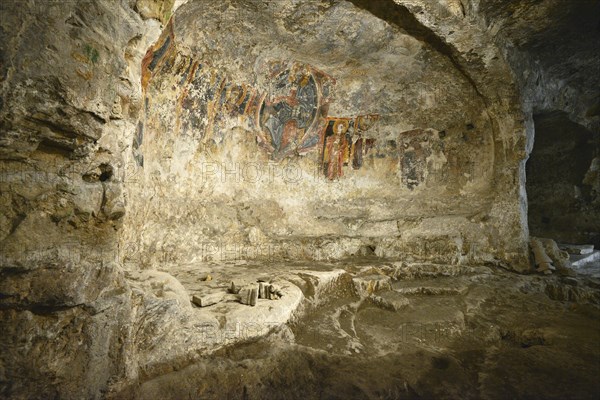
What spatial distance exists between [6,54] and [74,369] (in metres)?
1.69

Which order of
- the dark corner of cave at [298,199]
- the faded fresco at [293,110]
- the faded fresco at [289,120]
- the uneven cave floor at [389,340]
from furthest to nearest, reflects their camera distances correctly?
the faded fresco at [293,110], the faded fresco at [289,120], the uneven cave floor at [389,340], the dark corner of cave at [298,199]

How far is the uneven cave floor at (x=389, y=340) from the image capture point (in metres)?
2.39

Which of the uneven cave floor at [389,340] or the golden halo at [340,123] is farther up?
the golden halo at [340,123]

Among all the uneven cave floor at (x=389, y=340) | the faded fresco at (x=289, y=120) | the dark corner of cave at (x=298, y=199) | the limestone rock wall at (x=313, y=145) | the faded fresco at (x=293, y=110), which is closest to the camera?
the dark corner of cave at (x=298, y=199)

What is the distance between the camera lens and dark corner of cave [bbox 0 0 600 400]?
1.82 metres

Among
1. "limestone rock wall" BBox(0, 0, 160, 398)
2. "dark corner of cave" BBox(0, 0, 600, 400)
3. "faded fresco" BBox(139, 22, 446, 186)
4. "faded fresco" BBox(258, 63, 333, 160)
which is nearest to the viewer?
"limestone rock wall" BBox(0, 0, 160, 398)

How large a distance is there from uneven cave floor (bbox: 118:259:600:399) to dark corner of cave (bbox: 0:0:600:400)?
2 cm

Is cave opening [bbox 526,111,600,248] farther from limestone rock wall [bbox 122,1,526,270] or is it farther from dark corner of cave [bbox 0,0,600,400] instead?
limestone rock wall [bbox 122,1,526,270]

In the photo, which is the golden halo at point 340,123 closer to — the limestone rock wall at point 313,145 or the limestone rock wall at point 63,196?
the limestone rock wall at point 313,145

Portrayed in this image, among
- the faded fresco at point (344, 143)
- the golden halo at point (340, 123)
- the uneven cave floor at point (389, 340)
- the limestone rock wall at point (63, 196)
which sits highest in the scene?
the golden halo at point (340, 123)

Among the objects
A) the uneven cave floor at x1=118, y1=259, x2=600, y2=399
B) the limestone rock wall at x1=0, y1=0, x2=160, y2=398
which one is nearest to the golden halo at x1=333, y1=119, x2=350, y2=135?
the uneven cave floor at x1=118, y1=259, x2=600, y2=399

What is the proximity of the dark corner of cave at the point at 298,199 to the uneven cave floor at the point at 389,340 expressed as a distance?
0.02 m

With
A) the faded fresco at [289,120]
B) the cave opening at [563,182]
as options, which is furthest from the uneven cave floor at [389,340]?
the cave opening at [563,182]

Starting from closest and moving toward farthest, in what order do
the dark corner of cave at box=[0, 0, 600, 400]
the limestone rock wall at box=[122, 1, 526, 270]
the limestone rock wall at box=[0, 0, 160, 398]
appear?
the limestone rock wall at box=[0, 0, 160, 398] → the dark corner of cave at box=[0, 0, 600, 400] → the limestone rock wall at box=[122, 1, 526, 270]
